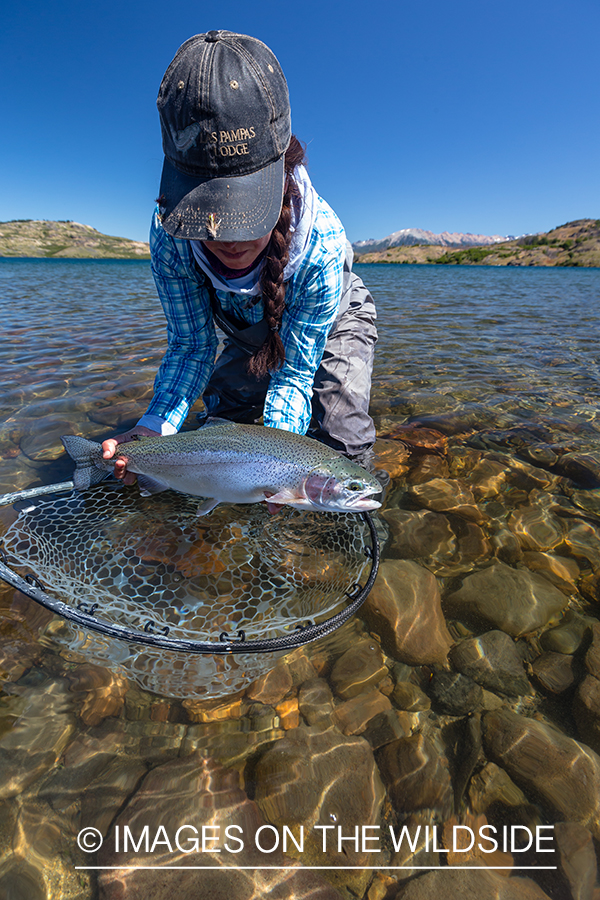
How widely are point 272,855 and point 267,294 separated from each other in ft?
10.2

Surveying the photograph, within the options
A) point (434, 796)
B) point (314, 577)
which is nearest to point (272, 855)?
point (434, 796)

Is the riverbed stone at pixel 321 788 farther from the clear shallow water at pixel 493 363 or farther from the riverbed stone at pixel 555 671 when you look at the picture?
the clear shallow water at pixel 493 363

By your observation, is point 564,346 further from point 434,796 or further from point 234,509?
point 434,796

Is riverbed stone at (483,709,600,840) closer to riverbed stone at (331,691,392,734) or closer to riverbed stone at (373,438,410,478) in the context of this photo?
riverbed stone at (331,691,392,734)

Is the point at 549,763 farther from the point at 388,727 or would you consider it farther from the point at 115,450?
the point at 115,450

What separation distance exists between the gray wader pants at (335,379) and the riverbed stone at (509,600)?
5.05 feet

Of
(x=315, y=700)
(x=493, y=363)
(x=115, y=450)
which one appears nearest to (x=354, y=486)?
(x=315, y=700)

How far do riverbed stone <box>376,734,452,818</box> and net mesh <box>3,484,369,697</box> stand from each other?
791 millimetres

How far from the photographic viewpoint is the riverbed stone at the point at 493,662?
2.53m

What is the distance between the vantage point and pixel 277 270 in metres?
2.83

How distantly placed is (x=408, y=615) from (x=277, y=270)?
2483 millimetres

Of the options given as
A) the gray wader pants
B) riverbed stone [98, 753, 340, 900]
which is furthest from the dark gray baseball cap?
riverbed stone [98, 753, 340, 900]

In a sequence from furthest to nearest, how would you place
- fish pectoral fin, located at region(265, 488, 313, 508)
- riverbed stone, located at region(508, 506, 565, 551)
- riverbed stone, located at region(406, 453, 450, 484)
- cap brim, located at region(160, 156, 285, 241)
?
1. riverbed stone, located at region(406, 453, 450, 484)
2. riverbed stone, located at region(508, 506, 565, 551)
3. fish pectoral fin, located at region(265, 488, 313, 508)
4. cap brim, located at region(160, 156, 285, 241)

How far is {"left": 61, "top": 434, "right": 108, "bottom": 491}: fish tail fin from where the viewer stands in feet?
9.91
